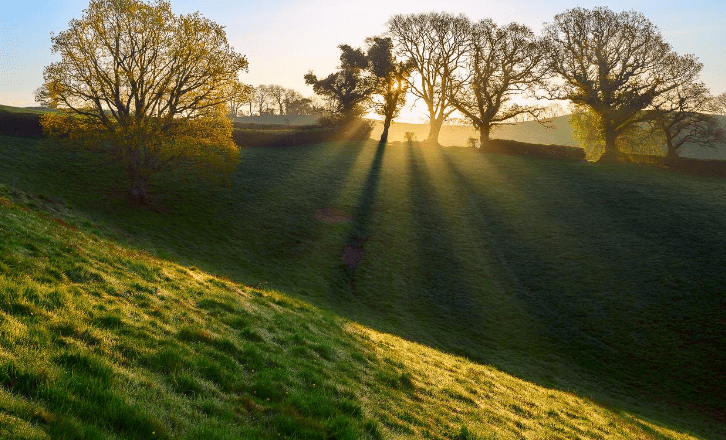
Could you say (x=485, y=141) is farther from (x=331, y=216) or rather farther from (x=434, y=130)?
(x=331, y=216)

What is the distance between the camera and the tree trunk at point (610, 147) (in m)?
70.8

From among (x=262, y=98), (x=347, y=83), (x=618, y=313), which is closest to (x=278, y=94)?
(x=262, y=98)

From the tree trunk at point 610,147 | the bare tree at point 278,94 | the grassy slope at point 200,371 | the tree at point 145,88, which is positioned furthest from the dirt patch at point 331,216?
the bare tree at point 278,94

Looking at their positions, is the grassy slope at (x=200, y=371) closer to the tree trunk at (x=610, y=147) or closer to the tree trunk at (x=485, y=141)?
the tree trunk at (x=610, y=147)

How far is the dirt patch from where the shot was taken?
46938 millimetres

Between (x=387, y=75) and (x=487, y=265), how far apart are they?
54776mm

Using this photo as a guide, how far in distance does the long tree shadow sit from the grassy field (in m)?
0.13

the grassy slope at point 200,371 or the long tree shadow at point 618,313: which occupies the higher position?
the grassy slope at point 200,371

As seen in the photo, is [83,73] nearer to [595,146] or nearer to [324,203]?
[324,203]

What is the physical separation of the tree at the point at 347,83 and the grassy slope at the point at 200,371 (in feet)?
233

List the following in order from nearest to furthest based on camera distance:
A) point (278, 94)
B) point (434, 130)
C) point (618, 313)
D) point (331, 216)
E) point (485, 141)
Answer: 1. point (618, 313)
2. point (331, 216)
3. point (485, 141)
4. point (434, 130)
5. point (278, 94)

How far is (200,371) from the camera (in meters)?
9.02

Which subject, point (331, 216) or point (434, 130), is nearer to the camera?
point (331, 216)

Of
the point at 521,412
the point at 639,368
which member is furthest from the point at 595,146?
the point at 521,412
